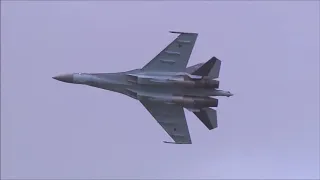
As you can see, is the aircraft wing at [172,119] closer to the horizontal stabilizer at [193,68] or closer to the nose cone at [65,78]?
the horizontal stabilizer at [193,68]

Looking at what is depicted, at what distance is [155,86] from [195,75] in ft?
9.86

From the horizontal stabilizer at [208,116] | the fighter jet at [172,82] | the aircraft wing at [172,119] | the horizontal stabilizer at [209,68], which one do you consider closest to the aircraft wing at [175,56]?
the fighter jet at [172,82]

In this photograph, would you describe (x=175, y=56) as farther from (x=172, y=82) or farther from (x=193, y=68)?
(x=172, y=82)

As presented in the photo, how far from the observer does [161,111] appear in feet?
257

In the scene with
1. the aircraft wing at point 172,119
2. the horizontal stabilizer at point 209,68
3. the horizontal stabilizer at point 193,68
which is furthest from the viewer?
the aircraft wing at point 172,119

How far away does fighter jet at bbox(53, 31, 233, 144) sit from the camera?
246ft

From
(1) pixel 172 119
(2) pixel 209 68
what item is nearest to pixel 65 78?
(1) pixel 172 119

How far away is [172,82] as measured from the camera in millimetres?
75312

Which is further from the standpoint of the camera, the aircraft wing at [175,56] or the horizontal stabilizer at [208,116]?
the horizontal stabilizer at [208,116]

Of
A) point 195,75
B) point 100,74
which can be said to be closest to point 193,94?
point 195,75

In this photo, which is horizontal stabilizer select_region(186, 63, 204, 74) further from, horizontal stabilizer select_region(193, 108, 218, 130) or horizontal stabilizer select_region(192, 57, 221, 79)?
horizontal stabilizer select_region(193, 108, 218, 130)

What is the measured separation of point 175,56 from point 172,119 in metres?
4.96

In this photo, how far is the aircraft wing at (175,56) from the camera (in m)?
76.4

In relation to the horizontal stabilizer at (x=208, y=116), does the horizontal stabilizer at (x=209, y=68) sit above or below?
above
